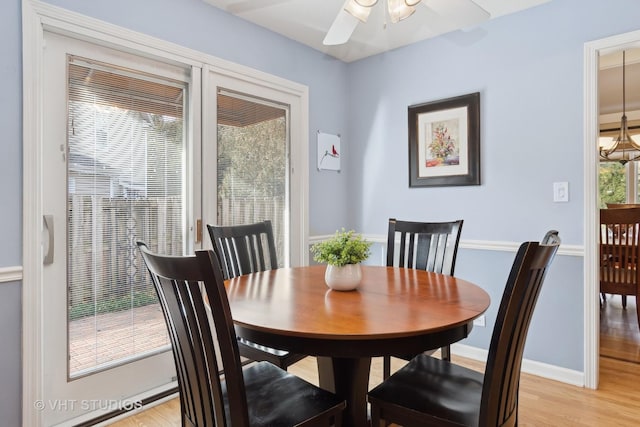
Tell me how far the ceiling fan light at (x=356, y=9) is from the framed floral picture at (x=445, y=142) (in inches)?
54.1

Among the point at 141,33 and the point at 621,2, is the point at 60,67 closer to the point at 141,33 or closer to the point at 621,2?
the point at 141,33

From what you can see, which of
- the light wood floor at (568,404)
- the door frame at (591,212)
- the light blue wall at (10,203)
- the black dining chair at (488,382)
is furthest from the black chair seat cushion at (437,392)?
the light blue wall at (10,203)

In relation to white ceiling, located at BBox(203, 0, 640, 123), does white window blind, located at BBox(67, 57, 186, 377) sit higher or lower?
lower

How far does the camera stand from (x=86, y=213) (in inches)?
82.7

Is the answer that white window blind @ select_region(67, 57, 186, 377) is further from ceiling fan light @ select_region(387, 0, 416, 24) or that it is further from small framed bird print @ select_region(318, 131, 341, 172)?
ceiling fan light @ select_region(387, 0, 416, 24)

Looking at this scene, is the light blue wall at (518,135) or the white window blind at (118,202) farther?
the light blue wall at (518,135)

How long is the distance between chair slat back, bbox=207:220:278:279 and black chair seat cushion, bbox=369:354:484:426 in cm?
107

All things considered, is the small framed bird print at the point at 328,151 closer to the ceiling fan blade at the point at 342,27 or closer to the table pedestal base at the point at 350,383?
the ceiling fan blade at the point at 342,27

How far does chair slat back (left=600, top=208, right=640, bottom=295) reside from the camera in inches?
128

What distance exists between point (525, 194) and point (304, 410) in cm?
219

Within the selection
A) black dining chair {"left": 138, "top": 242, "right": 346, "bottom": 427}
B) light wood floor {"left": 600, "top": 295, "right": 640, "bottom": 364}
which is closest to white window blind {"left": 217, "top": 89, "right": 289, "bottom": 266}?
black dining chair {"left": 138, "top": 242, "right": 346, "bottom": 427}

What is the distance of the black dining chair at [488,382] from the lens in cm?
107

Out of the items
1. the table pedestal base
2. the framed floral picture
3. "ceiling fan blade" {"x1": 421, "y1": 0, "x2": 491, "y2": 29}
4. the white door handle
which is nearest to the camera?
the table pedestal base

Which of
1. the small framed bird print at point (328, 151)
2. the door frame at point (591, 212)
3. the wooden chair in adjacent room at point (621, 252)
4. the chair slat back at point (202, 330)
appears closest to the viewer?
the chair slat back at point (202, 330)
